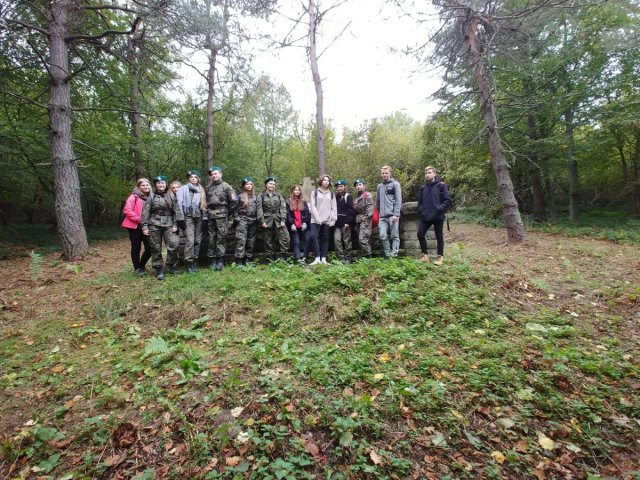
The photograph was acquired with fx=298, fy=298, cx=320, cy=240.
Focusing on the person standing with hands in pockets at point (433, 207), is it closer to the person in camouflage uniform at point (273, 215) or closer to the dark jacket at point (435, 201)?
the dark jacket at point (435, 201)

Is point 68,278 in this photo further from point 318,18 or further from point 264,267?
point 318,18

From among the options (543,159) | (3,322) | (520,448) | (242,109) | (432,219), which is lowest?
(520,448)

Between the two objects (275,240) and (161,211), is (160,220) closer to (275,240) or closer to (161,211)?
(161,211)

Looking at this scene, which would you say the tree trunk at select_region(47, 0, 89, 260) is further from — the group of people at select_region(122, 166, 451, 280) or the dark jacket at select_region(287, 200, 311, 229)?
the dark jacket at select_region(287, 200, 311, 229)

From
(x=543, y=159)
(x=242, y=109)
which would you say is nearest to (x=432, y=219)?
(x=543, y=159)

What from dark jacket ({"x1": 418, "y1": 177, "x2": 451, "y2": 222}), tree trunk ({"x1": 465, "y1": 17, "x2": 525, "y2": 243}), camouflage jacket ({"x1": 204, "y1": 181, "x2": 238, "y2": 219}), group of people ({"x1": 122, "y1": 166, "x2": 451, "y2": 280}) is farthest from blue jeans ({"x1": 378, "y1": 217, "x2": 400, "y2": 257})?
tree trunk ({"x1": 465, "y1": 17, "x2": 525, "y2": 243})

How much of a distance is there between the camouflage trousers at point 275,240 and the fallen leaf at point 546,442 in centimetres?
523

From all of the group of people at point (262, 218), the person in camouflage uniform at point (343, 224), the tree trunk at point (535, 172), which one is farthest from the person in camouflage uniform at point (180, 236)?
the tree trunk at point (535, 172)

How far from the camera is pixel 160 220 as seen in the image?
235 inches

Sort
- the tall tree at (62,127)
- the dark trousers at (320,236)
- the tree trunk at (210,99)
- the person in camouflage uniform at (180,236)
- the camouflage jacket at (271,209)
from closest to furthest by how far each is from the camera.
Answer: the person in camouflage uniform at (180,236), the dark trousers at (320,236), the camouflage jacket at (271,209), the tall tree at (62,127), the tree trunk at (210,99)

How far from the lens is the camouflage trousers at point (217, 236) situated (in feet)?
20.7

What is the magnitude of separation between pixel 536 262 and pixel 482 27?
7.77 meters

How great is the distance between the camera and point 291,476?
2.06 meters

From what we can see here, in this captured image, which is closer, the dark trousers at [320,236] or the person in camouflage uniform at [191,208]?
the person in camouflage uniform at [191,208]
